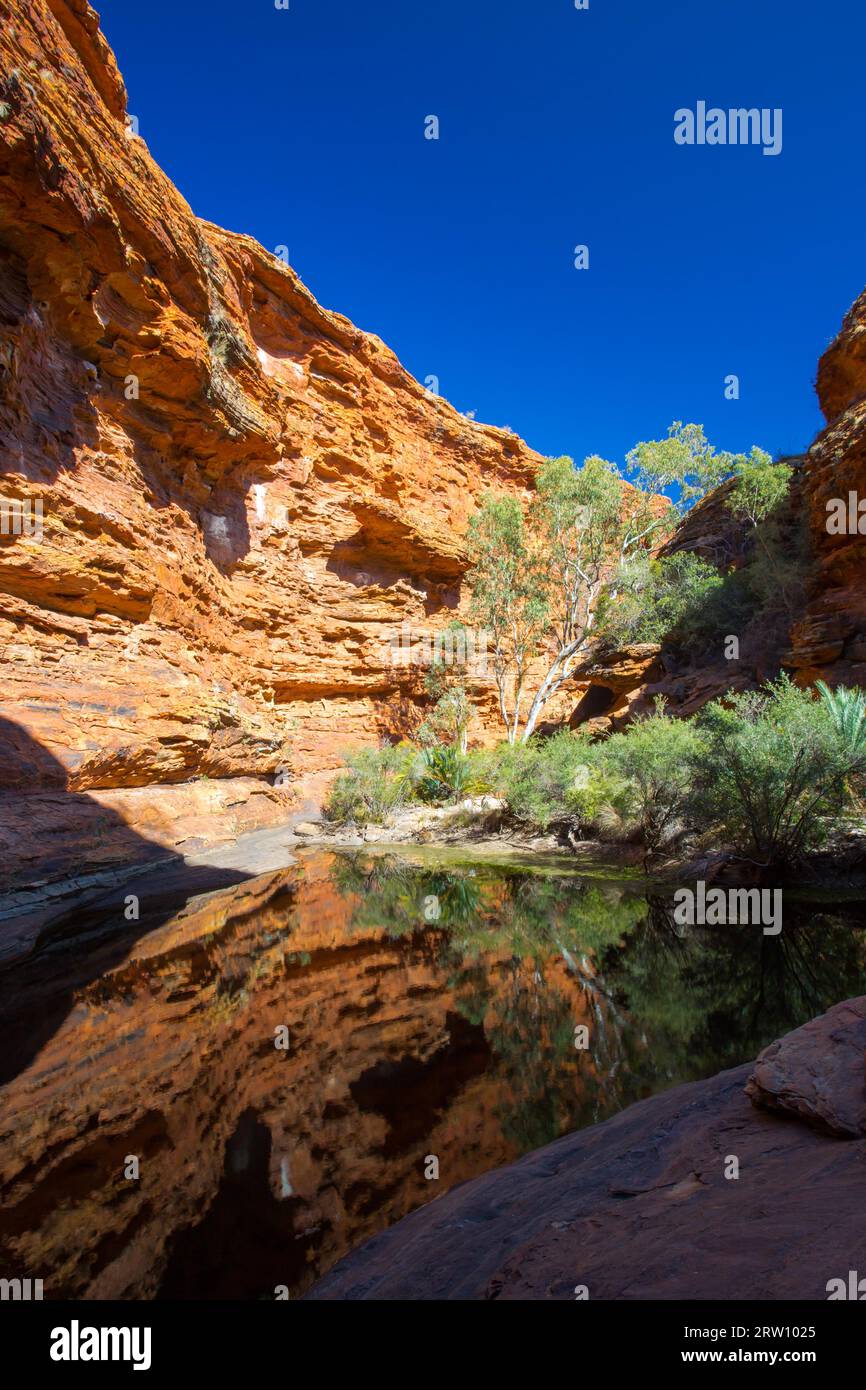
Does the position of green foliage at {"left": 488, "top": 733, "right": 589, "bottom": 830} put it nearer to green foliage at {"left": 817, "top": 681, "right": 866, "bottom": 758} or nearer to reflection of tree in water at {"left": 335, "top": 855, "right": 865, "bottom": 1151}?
reflection of tree in water at {"left": 335, "top": 855, "right": 865, "bottom": 1151}

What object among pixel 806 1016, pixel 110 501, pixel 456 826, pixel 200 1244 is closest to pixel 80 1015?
pixel 200 1244

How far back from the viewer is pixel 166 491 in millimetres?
18078

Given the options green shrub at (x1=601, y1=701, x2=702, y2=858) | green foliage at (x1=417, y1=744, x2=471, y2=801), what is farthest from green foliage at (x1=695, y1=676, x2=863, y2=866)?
green foliage at (x1=417, y1=744, x2=471, y2=801)

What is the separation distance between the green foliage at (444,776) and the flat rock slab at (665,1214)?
615 inches

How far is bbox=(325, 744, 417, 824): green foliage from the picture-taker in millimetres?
18281

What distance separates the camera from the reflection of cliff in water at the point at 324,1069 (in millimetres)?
2803

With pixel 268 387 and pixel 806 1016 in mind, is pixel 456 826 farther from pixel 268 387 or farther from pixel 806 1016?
pixel 268 387

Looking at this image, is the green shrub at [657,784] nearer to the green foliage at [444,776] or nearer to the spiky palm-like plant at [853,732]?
the spiky palm-like plant at [853,732]

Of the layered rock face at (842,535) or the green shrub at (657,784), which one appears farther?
the layered rock face at (842,535)

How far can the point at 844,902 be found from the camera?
299 inches

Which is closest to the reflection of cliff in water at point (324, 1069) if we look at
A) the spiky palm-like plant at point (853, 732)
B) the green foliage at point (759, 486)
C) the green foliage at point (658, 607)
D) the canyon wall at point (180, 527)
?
the spiky palm-like plant at point (853, 732)

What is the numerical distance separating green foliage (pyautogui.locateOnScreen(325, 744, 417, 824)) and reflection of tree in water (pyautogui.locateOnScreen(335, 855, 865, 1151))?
8836mm

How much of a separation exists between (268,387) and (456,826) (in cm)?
1731
